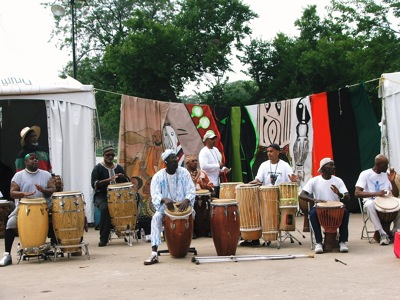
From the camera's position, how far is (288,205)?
33.4 ft

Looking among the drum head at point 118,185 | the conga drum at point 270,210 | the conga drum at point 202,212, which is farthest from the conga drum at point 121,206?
the conga drum at point 270,210

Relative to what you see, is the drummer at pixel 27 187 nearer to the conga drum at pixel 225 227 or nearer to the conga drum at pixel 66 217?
the conga drum at pixel 66 217

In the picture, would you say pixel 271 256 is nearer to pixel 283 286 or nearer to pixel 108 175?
pixel 283 286

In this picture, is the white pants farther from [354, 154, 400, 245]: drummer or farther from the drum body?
the drum body

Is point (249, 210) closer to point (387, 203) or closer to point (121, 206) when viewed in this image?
point (387, 203)

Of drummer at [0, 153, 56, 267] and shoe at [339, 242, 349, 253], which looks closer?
shoe at [339, 242, 349, 253]

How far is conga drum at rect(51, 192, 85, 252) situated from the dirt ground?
34cm

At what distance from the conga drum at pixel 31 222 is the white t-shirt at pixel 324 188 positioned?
388 cm

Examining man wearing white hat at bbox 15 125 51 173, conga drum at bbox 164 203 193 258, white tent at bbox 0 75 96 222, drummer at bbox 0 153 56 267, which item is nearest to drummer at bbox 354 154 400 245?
conga drum at bbox 164 203 193 258

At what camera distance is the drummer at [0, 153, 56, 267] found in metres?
9.41

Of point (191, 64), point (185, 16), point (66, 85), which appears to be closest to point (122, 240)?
point (66, 85)

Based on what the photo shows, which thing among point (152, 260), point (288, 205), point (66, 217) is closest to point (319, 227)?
point (288, 205)

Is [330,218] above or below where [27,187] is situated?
below

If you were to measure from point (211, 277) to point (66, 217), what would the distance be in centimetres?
290
